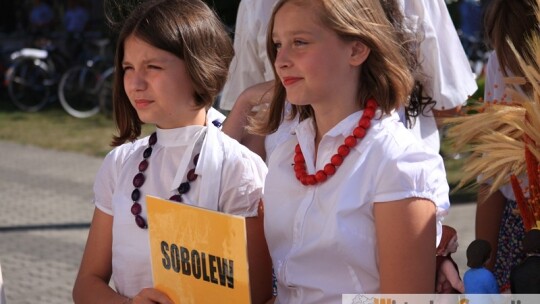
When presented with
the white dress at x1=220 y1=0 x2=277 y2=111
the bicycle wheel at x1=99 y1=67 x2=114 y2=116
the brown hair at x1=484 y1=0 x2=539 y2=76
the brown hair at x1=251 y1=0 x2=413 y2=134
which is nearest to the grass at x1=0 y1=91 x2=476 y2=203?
the bicycle wheel at x1=99 y1=67 x2=114 y2=116

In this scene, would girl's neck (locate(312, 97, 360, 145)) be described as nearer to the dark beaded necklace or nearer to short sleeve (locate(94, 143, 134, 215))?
the dark beaded necklace

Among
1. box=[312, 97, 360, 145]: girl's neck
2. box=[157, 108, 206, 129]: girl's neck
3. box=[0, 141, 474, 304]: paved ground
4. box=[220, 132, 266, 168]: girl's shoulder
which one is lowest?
box=[0, 141, 474, 304]: paved ground

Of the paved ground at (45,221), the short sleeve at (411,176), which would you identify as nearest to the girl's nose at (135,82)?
the short sleeve at (411,176)

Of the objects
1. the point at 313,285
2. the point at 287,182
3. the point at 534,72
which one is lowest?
the point at 313,285

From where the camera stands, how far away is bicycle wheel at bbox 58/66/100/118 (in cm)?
1434

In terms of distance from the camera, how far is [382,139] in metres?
2.17

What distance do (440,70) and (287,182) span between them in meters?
0.91

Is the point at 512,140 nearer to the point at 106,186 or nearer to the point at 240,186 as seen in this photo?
the point at 240,186

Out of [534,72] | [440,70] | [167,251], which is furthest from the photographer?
[440,70]

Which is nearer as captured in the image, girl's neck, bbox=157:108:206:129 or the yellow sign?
the yellow sign

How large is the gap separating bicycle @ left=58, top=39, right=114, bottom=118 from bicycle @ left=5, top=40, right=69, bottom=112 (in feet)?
1.10

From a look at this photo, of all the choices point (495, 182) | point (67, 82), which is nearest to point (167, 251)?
point (495, 182)

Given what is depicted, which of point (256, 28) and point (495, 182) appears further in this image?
point (256, 28)

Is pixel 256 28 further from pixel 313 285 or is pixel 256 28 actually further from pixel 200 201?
pixel 313 285
